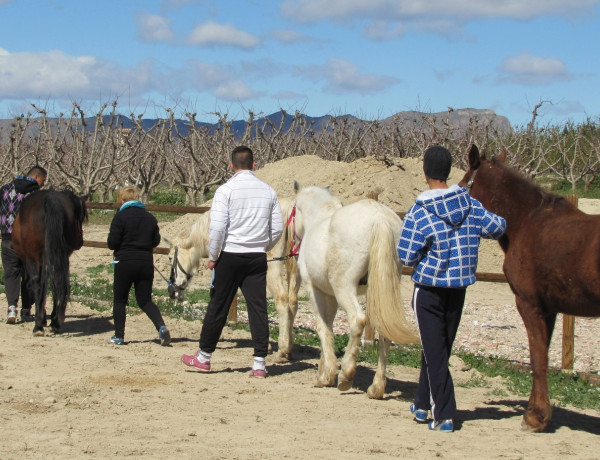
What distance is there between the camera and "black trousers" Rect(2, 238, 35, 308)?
27.9 feet

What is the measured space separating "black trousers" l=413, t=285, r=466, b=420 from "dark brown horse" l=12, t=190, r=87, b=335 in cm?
451

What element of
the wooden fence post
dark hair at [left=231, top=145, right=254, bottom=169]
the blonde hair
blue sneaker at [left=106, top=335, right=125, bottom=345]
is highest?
dark hair at [left=231, top=145, right=254, bottom=169]

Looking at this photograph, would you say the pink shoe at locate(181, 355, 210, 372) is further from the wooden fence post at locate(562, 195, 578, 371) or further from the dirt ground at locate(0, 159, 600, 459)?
the wooden fence post at locate(562, 195, 578, 371)

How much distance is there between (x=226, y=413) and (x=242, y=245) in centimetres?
149

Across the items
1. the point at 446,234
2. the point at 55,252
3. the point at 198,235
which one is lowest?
the point at 55,252

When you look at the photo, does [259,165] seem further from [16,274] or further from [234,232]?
[234,232]

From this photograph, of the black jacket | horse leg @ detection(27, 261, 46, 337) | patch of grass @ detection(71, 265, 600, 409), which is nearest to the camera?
patch of grass @ detection(71, 265, 600, 409)

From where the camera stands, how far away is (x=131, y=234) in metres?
7.23

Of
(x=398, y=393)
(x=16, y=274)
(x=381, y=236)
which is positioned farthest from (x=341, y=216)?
(x=16, y=274)

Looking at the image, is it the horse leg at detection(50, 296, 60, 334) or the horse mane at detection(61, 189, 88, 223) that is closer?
the horse leg at detection(50, 296, 60, 334)

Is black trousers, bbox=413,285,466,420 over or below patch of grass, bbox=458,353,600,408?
over

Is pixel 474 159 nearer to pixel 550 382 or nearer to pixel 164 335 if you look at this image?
pixel 550 382

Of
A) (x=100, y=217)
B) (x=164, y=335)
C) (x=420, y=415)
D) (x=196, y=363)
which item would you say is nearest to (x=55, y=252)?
(x=164, y=335)

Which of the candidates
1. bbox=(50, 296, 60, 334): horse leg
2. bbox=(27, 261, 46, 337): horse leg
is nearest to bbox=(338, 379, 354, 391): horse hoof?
bbox=(50, 296, 60, 334): horse leg
